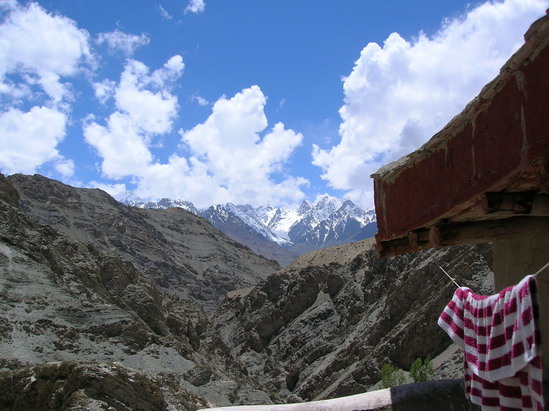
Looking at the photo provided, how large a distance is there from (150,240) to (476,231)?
96.4 m

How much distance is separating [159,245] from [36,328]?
253 ft

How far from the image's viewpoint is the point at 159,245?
99.1 metres

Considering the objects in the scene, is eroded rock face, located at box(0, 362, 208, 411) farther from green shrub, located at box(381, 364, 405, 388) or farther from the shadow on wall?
green shrub, located at box(381, 364, 405, 388)

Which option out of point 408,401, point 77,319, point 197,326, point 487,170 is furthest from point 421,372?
point 487,170

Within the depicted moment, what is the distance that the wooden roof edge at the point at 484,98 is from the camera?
Answer: 11.2 ft

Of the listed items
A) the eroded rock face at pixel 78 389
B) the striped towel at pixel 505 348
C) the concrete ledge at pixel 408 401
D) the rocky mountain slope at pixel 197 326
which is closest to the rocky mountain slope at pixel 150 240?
the rocky mountain slope at pixel 197 326

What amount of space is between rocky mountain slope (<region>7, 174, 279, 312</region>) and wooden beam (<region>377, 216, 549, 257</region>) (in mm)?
74720

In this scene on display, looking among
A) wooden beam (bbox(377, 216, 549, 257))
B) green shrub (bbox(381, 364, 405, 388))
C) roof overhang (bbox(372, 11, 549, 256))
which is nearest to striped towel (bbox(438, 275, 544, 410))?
roof overhang (bbox(372, 11, 549, 256))

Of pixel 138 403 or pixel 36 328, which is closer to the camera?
pixel 138 403

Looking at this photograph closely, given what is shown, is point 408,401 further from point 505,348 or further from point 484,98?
point 484,98

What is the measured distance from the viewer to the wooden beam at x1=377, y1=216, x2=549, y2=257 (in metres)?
4.96

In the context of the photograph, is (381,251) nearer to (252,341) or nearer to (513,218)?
(513,218)

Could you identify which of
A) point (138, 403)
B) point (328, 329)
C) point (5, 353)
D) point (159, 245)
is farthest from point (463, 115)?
point (159, 245)

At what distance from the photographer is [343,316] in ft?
162
